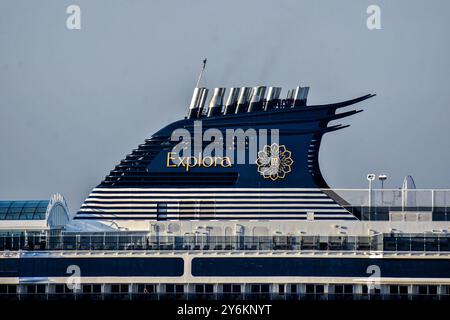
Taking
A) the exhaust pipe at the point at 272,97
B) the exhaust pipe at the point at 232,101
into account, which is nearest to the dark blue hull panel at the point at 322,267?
the exhaust pipe at the point at 232,101

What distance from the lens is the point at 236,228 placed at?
110438mm

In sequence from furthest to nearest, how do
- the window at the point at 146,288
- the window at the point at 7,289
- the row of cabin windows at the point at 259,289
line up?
1. the window at the point at 7,289
2. the window at the point at 146,288
3. the row of cabin windows at the point at 259,289

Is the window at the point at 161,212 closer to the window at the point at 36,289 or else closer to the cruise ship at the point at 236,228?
the cruise ship at the point at 236,228

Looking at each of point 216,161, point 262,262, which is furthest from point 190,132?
point 262,262

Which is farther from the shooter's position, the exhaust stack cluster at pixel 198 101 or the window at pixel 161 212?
the exhaust stack cluster at pixel 198 101

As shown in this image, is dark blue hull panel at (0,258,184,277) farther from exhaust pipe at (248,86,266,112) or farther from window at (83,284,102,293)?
exhaust pipe at (248,86,266,112)

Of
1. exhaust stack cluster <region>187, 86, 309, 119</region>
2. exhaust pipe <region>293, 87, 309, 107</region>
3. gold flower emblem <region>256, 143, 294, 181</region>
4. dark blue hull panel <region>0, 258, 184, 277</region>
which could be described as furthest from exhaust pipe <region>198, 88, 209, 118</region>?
dark blue hull panel <region>0, 258, 184, 277</region>

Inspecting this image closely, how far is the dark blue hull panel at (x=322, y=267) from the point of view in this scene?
108 meters

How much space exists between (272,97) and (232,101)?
2301 millimetres

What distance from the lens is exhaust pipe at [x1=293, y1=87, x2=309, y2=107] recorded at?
113188 millimetres

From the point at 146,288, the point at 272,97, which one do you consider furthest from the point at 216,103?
the point at 146,288

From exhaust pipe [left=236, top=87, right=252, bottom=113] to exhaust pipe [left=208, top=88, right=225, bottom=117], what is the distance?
1.03 metres

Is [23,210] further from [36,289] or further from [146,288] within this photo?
[146,288]

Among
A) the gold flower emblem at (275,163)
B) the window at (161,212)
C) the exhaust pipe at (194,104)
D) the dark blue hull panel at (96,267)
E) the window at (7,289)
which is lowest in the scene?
the window at (7,289)
